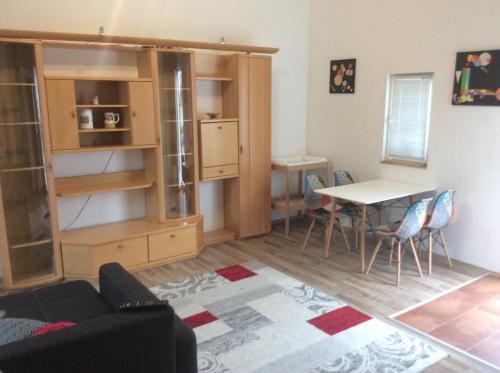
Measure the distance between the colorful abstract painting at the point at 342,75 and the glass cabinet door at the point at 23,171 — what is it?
10.5 feet

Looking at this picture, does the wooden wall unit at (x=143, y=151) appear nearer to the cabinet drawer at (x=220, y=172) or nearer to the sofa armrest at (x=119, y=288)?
the cabinet drawer at (x=220, y=172)

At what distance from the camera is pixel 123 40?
377cm

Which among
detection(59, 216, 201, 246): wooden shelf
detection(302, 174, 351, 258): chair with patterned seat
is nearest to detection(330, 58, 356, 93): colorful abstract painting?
→ detection(302, 174, 351, 258): chair with patterned seat

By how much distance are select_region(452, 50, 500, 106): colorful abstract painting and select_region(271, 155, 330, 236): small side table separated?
1687 mm

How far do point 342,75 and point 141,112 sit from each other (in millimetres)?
2399

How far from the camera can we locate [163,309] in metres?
1.98

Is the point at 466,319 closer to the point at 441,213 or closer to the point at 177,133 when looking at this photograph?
the point at 441,213

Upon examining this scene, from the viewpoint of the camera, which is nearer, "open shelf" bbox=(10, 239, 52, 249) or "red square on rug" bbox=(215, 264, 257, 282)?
"open shelf" bbox=(10, 239, 52, 249)

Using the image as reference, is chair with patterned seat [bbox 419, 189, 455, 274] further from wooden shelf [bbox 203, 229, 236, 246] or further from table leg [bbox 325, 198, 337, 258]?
wooden shelf [bbox 203, 229, 236, 246]

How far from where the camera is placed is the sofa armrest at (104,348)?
166cm

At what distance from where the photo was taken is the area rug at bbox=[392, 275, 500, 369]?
2.79m

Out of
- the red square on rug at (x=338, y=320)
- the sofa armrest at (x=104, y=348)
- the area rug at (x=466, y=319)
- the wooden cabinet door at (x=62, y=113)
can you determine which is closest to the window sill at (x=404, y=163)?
the area rug at (x=466, y=319)

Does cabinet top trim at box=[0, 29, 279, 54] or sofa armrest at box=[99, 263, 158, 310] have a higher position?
cabinet top trim at box=[0, 29, 279, 54]

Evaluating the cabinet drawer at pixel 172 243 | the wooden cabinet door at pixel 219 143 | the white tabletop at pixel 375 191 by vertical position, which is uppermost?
the wooden cabinet door at pixel 219 143
